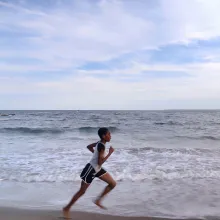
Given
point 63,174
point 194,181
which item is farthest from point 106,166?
point 194,181

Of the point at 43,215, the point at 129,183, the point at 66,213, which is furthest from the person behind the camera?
the point at 129,183

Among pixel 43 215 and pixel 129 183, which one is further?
pixel 129 183

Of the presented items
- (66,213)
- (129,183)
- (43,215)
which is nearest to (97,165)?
(66,213)

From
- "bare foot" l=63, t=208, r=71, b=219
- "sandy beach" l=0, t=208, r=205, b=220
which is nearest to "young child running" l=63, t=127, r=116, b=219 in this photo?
"bare foot" l=63, t=208, r=71, b=219

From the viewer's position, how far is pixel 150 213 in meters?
5.12

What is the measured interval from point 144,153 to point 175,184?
513 centimetres

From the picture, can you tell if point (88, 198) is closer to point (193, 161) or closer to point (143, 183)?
point (143, 183)

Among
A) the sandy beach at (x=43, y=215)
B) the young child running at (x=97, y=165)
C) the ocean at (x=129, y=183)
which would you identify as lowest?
the ocean at (x=129, y=183)

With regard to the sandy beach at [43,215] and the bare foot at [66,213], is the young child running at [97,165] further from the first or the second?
the sandy beach at [43,215]

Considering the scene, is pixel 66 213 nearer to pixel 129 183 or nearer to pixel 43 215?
pixel 43 215

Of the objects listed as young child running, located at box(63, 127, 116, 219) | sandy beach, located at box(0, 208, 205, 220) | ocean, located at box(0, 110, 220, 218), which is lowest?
ocean, located at box(0, 110, 220, 218)

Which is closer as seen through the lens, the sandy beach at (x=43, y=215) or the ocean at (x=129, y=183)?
the sandy beach at (x=43, y=215)

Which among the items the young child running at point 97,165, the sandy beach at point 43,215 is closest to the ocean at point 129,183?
the sandy beach at point 43,215

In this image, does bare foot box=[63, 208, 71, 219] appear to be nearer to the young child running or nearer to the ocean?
the young child running
